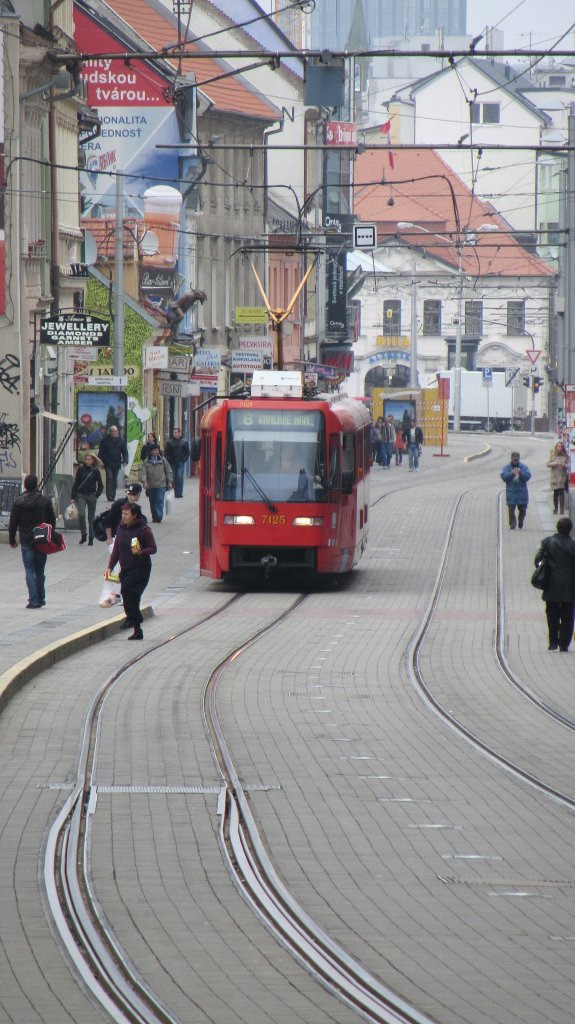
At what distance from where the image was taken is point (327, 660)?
17969mm

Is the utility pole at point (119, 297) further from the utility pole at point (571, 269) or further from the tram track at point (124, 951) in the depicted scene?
the tram track at point (124, 951)

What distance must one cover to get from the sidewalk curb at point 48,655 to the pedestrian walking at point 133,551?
504 mm

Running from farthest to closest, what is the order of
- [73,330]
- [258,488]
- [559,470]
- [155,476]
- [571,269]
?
[571,269]
[559,470]
[155,476]
[73,330]
[258,488]

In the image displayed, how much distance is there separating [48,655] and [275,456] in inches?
338

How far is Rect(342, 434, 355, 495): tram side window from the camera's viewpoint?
24.7 m

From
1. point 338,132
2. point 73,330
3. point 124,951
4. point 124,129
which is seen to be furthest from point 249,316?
point 124,951

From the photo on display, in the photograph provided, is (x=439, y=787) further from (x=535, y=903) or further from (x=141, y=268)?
(x=141, y=268)

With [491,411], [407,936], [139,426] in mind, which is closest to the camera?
[407,936]

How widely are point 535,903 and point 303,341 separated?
6765 cm

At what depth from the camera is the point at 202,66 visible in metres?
66.5

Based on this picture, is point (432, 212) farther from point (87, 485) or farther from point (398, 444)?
point (87, 485)

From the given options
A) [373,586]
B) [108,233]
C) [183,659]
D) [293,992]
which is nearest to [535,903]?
[293,992]

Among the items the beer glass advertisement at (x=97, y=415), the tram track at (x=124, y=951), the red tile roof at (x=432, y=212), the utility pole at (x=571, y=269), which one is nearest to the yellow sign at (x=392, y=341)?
the red tile roof at (x=432, y=212)

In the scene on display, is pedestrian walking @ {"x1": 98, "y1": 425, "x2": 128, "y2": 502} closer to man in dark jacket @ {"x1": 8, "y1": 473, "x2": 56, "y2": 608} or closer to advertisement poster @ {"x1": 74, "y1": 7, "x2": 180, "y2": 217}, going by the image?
advertisement poster @ {"x1": 74, "y1": 7, "x2": 180, "y2": 217}
